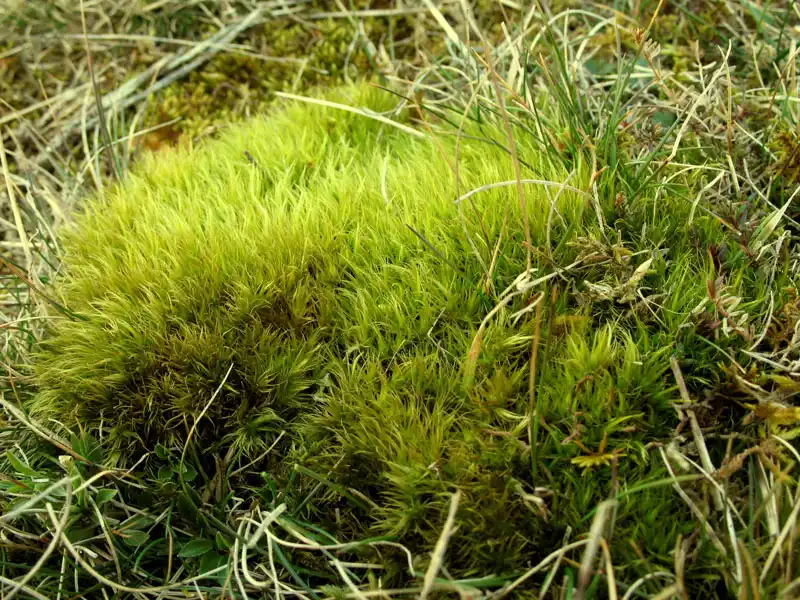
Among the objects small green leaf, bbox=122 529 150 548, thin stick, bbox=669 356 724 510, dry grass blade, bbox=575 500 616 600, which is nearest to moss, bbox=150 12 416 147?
small green leaf, bbox=122 529 150 548

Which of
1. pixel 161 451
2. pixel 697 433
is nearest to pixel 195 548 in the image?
pixel 161 451

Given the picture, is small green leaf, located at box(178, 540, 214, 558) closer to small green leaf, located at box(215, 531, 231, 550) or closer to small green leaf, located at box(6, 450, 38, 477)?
small green leaf, located at box(215, 531, 231, 550)

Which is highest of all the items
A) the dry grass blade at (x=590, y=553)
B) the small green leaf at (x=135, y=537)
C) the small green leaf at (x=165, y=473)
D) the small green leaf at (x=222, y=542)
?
the dry grass blade at (x=590, y=553)

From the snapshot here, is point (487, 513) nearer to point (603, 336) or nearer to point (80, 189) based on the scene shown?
point (603, 336)

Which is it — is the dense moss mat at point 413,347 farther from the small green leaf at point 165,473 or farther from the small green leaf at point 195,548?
the small green leaf at point 195,548

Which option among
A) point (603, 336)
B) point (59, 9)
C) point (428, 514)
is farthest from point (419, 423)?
point (59, 9)

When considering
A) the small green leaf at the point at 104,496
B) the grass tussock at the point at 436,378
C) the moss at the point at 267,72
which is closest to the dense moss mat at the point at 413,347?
the grass tussock at the point at 436,378

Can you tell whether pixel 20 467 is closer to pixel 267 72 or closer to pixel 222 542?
pixel 222 542
